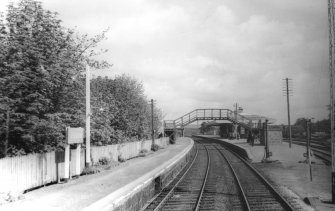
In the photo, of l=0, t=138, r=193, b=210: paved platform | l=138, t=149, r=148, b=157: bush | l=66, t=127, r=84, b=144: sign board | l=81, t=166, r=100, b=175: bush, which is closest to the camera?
l=0, t=138, r=193, b=210: paved platform

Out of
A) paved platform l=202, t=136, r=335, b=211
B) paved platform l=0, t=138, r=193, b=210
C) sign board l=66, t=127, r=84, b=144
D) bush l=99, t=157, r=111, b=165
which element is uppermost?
sign board l=66, t=127, r=84, b=144

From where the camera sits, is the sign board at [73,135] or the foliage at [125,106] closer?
the sign board at [73,135]

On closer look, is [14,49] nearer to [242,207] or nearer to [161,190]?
[161,190]

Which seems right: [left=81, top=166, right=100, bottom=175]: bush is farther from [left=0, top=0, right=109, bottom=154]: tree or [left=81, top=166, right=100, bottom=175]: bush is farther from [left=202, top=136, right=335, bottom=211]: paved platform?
[left=202, top=136, right=335, bottom=211]: paved platform

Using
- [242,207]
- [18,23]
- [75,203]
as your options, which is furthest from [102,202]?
[18,23]

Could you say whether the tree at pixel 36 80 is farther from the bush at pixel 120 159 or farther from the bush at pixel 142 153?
the bush at pixel 142 153

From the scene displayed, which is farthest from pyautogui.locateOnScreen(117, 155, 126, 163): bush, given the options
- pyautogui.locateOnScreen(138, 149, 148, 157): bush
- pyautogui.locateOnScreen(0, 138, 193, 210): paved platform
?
pyautogui.locateOnScreen(0, 138, 193, 210): paved platform

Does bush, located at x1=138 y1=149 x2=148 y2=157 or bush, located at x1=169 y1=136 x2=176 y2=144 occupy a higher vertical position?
bush, located at x1=169 y1=136 x2=176 y2=144

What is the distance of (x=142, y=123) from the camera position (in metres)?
43.9

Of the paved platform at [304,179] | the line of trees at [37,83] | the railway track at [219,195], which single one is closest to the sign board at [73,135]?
the line of trees at [37,83]

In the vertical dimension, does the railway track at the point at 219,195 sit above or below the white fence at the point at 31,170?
below

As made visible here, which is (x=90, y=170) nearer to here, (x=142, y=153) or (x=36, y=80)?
(x=36, y=80)

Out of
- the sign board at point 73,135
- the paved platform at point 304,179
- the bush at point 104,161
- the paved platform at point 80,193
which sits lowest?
the paved platform at point 304,179

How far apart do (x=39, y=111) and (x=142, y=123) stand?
2666 centimetres
